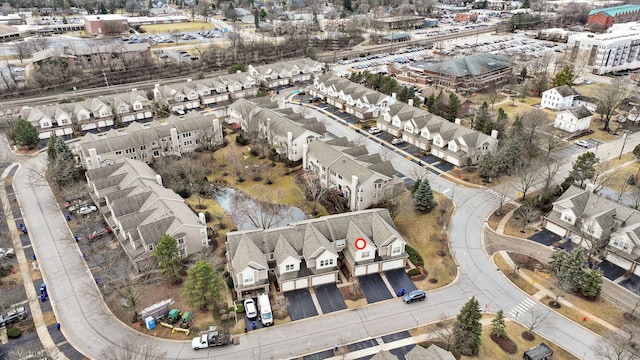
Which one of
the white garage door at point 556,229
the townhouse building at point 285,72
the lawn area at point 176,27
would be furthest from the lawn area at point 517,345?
the lawn area at point 176,27

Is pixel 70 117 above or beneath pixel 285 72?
beneath

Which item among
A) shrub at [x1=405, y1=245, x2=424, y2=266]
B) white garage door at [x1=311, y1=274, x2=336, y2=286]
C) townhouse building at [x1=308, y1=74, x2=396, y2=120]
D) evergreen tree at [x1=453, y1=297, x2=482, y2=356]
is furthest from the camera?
townhouse building at [x1=308, y1=74, x2=396, y2=120]

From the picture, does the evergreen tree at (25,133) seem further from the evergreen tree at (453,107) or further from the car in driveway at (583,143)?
the car in driveway at (583,143)

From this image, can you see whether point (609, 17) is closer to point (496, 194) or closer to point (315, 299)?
point (496, 194)

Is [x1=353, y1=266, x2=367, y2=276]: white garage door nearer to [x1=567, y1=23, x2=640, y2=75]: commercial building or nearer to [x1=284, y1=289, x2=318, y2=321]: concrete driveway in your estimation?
[x1=284, y1=289, x2=318, y2=321]: concrete driveway

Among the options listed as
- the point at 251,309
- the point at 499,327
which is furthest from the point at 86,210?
the point at 499,327

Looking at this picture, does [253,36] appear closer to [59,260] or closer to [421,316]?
[59,260]


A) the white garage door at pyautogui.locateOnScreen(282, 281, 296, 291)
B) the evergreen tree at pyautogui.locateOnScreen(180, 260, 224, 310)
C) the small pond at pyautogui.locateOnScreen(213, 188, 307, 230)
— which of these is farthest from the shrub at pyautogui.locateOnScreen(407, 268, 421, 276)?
the evergreen tree at pyautogui.locateOnScreen(180, 260, 224, 310)
